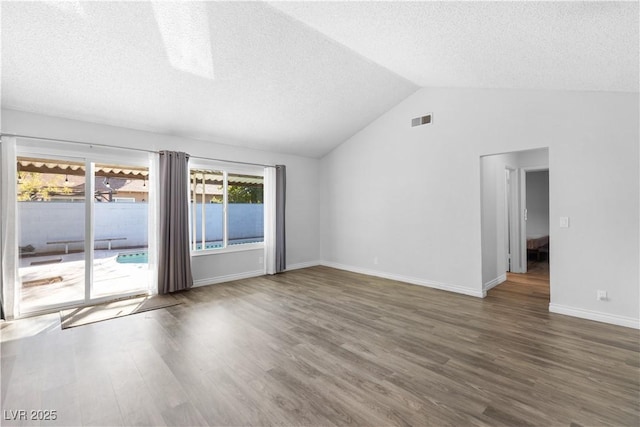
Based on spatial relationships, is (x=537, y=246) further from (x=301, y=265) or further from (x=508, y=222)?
(x=301, y=265)

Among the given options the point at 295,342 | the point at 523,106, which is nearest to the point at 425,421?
Result: the point at 295,342

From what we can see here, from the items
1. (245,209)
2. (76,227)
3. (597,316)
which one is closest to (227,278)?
(245,209)

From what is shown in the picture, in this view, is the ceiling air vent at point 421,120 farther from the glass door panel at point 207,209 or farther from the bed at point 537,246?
the bed at point 537,246

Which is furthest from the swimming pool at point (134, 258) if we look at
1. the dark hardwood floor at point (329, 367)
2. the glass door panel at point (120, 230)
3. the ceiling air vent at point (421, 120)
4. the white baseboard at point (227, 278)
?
the ceiling air vent at point (421, 120)

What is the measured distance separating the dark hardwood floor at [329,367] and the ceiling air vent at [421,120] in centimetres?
291

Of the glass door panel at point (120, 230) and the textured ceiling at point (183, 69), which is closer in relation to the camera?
the textured ceiling at point (183, 69)

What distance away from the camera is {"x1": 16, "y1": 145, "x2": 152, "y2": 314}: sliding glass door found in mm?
3566

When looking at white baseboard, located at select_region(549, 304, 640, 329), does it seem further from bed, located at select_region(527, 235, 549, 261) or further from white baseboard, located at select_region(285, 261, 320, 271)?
white baseboard, located at select_region(285, 261, 320, 271)

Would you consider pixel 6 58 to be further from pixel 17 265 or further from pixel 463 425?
pixel 463 425

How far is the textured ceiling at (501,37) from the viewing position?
6.82ft

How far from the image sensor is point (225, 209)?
208 inches

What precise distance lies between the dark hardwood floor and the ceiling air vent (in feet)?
9.54

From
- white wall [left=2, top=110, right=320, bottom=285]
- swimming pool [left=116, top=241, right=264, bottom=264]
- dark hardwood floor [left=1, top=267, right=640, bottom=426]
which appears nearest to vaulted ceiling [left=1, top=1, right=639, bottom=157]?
white wall [left=2, top=110, right=320, bottom=285]

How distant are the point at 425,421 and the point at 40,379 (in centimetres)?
276
